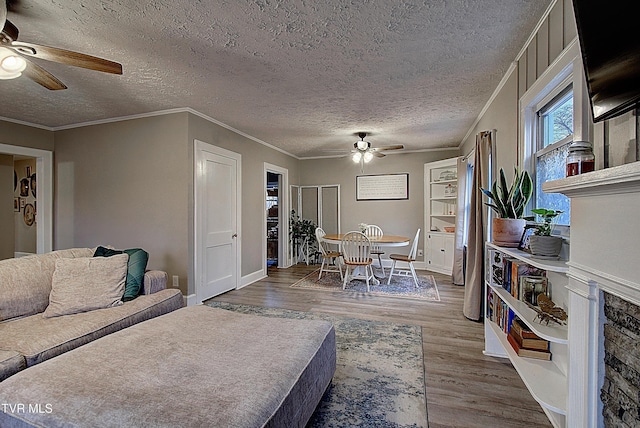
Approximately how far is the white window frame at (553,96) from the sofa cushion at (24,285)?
11.5 ft

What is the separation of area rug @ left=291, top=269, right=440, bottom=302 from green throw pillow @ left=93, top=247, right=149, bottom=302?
2.50 meters

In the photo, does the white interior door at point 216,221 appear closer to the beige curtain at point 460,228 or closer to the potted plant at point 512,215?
the potted plant at point 512,215

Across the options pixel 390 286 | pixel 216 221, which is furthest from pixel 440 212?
pixel 216 221

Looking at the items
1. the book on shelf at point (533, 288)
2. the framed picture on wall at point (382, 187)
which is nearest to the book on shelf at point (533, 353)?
the book on shelf at point (533, 288)

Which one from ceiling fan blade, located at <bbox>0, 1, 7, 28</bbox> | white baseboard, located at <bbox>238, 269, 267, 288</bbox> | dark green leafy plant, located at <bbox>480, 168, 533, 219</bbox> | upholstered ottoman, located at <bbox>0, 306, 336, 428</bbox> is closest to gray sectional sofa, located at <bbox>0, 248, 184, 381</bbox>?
upholstered ottoman, located at <bbox>0, 306, 336, 428</bbox>

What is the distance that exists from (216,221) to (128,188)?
46.4 inches

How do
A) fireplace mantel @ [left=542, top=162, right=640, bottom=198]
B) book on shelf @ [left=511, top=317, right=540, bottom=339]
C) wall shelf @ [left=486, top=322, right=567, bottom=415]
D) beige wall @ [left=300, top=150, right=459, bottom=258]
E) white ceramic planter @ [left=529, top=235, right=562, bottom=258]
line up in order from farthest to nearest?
beige wall @ [left=300, top=150, right=459, bottom=258], book on shelf @ [left=511, top=317, right=540, bottom=339], white ceramic planter @ [left=529, top=235, right=562, bottom=258], wall shelf @ [left=486, top=322, right=567, bottom=415], fireplace mantel @ [left=542, top=162, right=640, bottom=198]

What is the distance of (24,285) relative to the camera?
206 cm

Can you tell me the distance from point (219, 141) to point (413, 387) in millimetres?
3632

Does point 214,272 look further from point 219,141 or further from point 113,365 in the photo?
point 113,365

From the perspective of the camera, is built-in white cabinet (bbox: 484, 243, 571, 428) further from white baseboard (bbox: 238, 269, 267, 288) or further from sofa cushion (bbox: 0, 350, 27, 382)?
white baseboard (bbox: 238, 269, 267, 288)

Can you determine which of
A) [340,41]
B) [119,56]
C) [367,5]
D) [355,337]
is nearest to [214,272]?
[355,337]

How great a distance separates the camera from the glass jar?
3.94ft

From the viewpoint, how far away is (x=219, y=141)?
4.04 m
